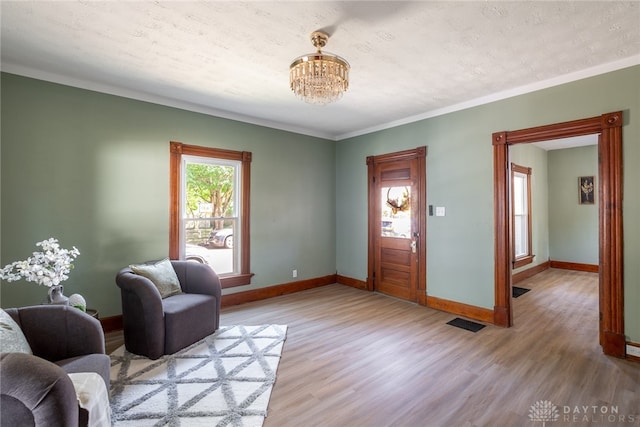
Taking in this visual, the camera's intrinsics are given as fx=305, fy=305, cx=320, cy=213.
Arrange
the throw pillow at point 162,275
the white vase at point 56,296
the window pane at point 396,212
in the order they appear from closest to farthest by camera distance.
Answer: the white vase at point 56,296 < the throw pillow at point 162,275 < the window pane at point 396,212

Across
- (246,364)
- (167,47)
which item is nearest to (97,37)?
(167,47)

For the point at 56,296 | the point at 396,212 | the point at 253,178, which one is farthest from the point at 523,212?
the point at 56,296

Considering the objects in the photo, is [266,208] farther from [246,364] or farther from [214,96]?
[246,364]

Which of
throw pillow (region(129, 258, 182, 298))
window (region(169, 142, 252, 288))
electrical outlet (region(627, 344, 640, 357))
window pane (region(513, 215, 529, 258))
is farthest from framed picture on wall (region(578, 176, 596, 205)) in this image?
throw pillow (region(129, 258, 182, 298))

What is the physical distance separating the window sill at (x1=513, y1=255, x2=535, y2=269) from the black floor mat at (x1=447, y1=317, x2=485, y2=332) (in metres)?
2.58

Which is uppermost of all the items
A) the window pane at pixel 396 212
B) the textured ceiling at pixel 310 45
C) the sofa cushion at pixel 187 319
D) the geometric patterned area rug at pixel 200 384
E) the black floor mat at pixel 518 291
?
the textured ceiling at pixel 310 45

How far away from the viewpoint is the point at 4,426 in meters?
1.19

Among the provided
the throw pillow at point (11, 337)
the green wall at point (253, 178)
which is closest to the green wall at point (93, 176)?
the green wall at point (253, 178)

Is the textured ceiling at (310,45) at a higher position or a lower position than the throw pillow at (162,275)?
higher

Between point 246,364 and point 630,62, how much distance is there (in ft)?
14.3

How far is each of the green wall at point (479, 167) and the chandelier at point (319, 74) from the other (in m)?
2.34

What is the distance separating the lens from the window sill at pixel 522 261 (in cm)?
567

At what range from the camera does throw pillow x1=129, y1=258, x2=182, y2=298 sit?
3078 mm

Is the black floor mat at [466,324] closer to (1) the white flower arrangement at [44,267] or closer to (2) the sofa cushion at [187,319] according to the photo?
(2) the sofa cushion at [187,319]
